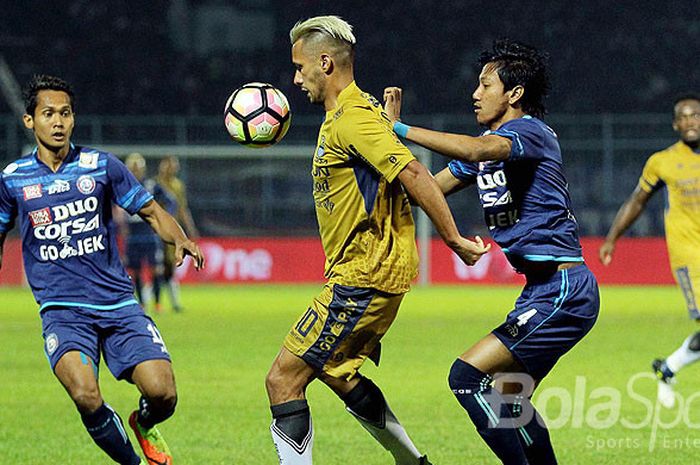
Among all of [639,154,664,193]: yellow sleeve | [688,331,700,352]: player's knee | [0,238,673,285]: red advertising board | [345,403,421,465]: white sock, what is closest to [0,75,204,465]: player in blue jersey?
[345,403,421,465]: white sock

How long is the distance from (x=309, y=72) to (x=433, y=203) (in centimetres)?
94

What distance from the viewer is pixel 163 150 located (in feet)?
86.3

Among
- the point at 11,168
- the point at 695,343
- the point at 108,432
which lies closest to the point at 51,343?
the point at 108,432

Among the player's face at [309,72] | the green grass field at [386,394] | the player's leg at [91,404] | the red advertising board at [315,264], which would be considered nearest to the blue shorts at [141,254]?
the green grass field at [386,394]

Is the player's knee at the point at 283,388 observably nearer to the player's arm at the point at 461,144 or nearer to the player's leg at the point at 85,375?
the player's leg at the point at 85,375

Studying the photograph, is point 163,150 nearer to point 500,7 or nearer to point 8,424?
point 500,7

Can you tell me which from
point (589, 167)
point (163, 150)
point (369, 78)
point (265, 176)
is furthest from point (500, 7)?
point (163, 150)

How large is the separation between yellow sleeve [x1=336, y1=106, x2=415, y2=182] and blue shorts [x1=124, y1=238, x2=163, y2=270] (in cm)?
1272

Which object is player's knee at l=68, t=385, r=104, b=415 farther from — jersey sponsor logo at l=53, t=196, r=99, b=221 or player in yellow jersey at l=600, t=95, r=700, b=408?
player in yellow jersey at l=600, t=95, r=700, b=408

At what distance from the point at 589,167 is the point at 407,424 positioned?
21794 mm

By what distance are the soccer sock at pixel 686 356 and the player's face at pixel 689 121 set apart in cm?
161

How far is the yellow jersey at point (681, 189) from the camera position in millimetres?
9914

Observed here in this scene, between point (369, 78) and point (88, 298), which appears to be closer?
point (88, 298)

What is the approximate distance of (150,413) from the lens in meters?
6.17
